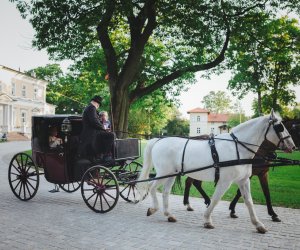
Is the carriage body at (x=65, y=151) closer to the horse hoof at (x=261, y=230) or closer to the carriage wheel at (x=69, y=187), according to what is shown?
the carriage wheel at (x=69, y=187)

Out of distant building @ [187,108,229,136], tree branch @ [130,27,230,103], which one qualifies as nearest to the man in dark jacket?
tree branch @ [130,27,230,103]

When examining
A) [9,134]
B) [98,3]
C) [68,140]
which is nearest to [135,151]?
[68,140]

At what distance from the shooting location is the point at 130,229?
6.18 metres

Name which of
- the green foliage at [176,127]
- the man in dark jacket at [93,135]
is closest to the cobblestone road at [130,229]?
the man in dark jacket at [93,135]

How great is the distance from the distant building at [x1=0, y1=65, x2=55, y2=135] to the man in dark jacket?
41423 mm

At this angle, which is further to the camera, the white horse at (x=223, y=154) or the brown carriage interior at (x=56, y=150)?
the brown carriage interior at (x=56, y=150)

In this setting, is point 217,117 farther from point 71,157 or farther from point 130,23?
point 71,157

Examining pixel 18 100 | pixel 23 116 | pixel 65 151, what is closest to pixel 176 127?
Result: pixel 23 116

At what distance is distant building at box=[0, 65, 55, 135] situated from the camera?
45625 millimetres

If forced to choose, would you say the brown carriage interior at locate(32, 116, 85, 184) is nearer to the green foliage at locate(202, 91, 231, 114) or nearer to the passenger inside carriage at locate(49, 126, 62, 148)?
the passenger inside carriage at locate(49, 126, 62, 148)

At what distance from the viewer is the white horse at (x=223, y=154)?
6039 millimetres

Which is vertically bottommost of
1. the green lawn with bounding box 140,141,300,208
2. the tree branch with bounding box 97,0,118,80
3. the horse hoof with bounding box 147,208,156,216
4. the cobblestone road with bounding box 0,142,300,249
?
the green lawn with bounding box 140,141,300,208

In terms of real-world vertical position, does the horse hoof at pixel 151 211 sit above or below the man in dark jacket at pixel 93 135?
below

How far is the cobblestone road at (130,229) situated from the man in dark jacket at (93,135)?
4.92ft
